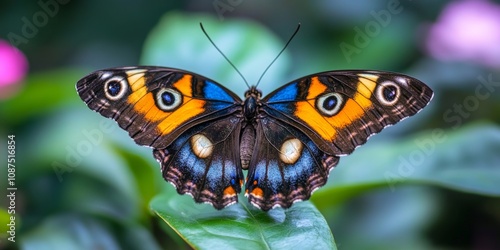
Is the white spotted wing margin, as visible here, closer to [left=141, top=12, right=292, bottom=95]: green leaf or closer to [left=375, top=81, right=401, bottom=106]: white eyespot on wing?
[left=375, top=81, right=401, bottom=106]: white eyespot on wing

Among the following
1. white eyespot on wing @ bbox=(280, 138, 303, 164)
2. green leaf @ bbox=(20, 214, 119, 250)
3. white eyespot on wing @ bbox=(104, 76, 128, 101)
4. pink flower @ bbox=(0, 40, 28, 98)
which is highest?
pink flower @ bbox=(0, 40, 28, 98)

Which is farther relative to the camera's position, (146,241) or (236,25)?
(236,25)

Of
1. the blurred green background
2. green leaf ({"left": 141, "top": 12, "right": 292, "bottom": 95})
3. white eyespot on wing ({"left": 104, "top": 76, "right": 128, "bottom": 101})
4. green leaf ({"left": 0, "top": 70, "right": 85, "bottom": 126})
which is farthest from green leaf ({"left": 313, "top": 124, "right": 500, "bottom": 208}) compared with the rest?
green leaf ({"left": 0, "top": 70, "right": 85, "bottom": 126})

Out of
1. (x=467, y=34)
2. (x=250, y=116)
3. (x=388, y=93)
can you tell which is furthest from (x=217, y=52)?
(x=467, y=34)

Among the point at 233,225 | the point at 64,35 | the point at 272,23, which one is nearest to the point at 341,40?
the point at 272,23

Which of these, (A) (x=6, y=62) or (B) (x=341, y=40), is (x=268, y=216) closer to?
(A) (x=6, y=62)

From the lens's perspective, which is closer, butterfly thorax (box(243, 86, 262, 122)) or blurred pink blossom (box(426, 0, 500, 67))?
butterfly thorax (box(243, 86, 262, 122))

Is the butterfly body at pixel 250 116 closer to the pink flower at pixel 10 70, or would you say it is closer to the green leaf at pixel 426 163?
the green leaf at pixel 426 163
